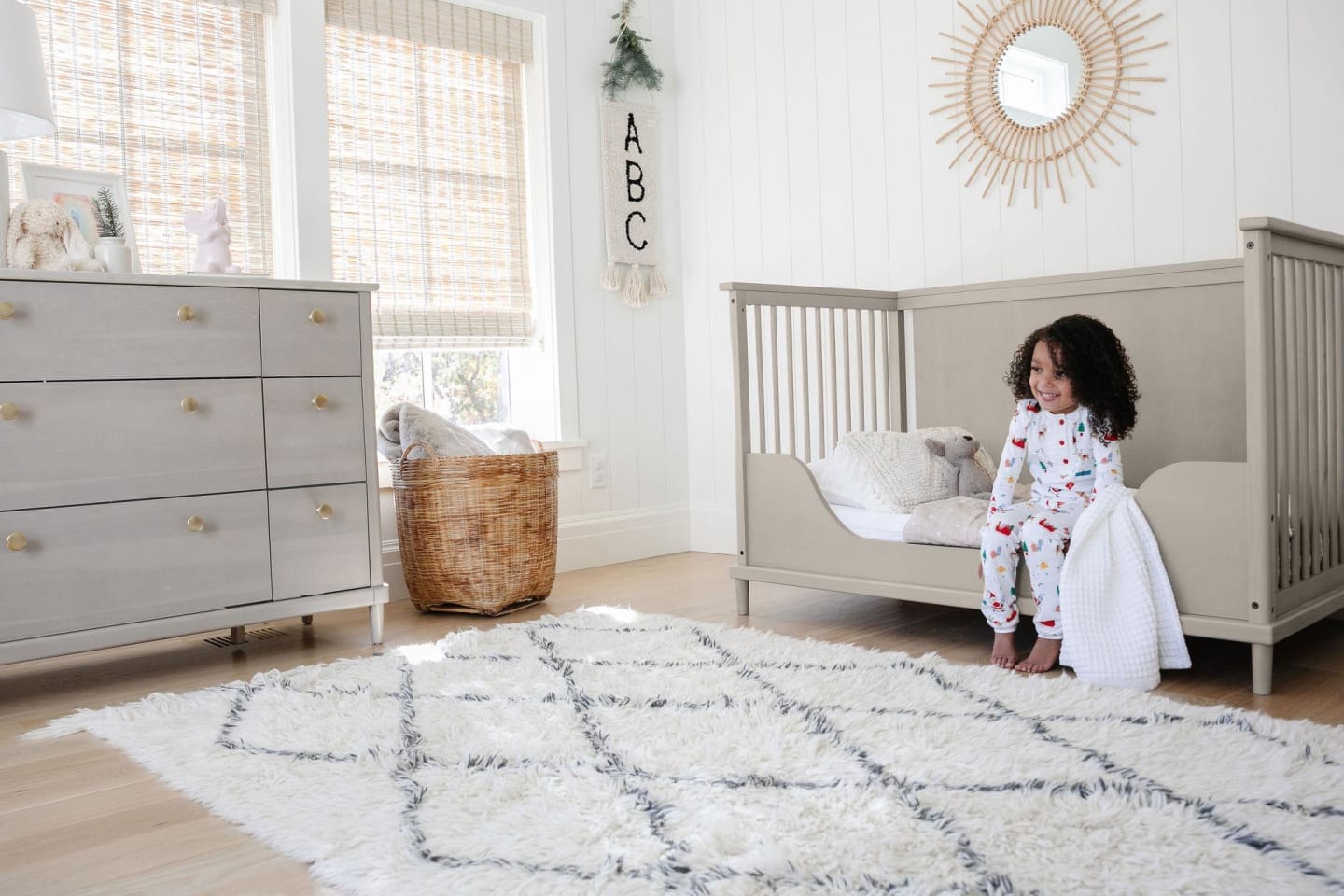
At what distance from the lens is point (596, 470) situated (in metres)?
3.74

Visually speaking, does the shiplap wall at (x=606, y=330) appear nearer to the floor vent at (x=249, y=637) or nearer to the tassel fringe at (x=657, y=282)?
the tassel fringe at (x=657, y=282)

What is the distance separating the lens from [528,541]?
118 inches

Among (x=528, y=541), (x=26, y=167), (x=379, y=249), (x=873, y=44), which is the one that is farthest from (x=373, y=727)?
(x=873, y=44)

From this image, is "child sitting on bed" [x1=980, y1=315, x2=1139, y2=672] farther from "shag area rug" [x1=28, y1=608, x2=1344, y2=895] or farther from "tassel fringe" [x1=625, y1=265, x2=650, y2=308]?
"tassel fringe" [x1=625, y1=265, x2=650, y2=308]

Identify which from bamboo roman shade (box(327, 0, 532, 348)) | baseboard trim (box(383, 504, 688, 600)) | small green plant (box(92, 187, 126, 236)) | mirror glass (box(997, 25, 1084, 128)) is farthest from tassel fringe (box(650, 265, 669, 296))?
small green plant (box(92, 187, 126, 236))

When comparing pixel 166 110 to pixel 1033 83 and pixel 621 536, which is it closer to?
pixel 621 536

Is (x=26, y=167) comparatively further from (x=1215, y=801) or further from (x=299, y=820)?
(x=1215, y=801)

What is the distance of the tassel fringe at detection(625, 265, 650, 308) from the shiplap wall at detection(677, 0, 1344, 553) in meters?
0.24

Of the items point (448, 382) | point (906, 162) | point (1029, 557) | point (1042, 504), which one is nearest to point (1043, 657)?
point (1029, 557)

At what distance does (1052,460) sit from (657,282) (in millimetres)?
1949

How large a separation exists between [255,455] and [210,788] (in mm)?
967

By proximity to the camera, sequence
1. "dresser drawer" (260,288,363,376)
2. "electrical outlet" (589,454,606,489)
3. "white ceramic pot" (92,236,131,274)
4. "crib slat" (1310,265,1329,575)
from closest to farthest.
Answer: "crib slat" (1310,265,1329,575) → "white ceramic pot" (92,236,131,274) → "dresser drawer" (260,288,363,376) → "electrical outlet" (589,454,606,489)

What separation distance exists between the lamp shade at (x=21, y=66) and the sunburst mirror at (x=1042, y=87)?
7.48 feet

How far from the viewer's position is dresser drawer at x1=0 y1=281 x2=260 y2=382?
6.91 ft
